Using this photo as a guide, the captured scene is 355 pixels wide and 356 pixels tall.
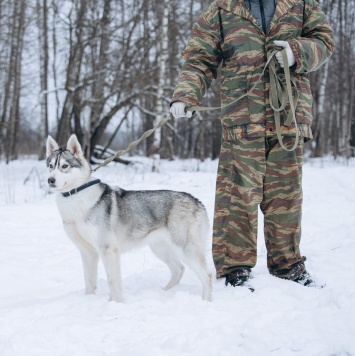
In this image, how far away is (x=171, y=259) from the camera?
375 centimetres

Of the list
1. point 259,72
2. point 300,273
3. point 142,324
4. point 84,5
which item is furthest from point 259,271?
point 84,5

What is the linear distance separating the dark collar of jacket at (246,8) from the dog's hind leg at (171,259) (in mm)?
1981

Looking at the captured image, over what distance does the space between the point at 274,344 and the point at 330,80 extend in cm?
2168

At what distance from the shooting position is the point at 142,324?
260 cm

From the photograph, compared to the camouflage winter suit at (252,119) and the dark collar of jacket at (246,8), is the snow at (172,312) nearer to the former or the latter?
the camouflage winter suit at (252,119)

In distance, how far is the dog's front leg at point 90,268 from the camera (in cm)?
351

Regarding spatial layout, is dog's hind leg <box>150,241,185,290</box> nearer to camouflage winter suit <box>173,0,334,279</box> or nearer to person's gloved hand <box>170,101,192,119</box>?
camouflage winter suit <box>173,0,334,279</box>

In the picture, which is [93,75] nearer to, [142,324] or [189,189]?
[189,189]

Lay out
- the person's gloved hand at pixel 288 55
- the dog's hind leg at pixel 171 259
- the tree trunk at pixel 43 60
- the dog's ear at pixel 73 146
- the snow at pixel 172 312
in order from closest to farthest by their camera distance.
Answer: the snow at pixel 172 312 < the person's gloved hand at pixel 288 55 < the dog's ear at pixel 73 146 < the dog's hind leg at pixel 171 259 < the tree trunk at pixel 43 60

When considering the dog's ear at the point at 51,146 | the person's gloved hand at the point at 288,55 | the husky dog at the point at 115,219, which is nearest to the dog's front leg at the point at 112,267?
the husky dog at the point at 115,219

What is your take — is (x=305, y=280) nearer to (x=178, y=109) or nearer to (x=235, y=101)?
(x=235, y=101)

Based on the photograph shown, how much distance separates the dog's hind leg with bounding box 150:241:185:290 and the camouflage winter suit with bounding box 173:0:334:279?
39cm

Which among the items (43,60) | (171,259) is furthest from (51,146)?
(43,60)

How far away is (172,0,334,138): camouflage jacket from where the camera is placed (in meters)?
3.24
